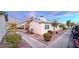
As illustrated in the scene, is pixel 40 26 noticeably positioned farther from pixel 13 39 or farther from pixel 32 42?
pixel 13 39

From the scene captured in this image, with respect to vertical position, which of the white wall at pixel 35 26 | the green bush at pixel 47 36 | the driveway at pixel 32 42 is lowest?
the driveway at pixel 32 42

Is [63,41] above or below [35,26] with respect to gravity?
below

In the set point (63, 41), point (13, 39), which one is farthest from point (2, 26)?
point (63, 41)

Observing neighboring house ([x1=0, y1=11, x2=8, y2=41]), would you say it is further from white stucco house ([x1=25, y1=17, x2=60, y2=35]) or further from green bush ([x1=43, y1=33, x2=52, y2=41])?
green bush ([x1=43, y1=33, x2=52, y2=41])

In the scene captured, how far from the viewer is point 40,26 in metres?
2.54

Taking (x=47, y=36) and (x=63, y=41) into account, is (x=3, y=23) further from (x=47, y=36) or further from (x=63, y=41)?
(x=63, y=41)

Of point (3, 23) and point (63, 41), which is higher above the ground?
point (3, 23)

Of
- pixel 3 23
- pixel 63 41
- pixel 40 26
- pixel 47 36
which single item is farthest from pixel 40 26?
pixel 3 23

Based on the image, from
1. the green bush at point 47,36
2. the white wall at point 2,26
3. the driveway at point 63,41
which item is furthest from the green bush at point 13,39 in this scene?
the driveway at point 63,41

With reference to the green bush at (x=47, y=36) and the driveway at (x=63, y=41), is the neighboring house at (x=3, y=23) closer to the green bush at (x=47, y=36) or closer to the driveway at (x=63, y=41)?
the green bush at (x=47, y=36)

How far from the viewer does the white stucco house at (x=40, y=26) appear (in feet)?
8.30

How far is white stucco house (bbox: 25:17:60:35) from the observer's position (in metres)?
2.53
